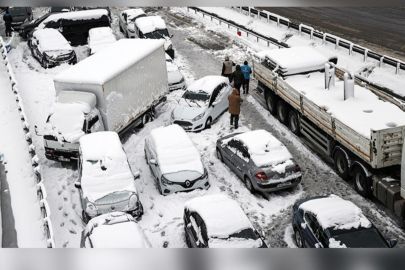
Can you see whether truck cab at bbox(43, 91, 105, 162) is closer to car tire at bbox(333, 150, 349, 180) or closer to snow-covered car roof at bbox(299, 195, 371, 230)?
car tire at bbox(333, 150, 349, 180)

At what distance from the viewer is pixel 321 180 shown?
15.8m

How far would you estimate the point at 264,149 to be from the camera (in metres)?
15.3

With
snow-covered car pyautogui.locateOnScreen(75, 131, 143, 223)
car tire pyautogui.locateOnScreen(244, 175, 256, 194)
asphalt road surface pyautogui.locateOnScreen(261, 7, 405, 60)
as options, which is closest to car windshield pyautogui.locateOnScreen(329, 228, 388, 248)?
car tire pyautogui.locateOnScreen(244, 175, 256, 194)

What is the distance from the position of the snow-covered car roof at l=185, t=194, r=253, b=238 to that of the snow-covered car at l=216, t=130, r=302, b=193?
92.7 inches

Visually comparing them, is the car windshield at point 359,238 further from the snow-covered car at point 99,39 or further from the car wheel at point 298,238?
the snow-covered car at point 99,39

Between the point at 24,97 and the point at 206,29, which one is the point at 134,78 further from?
the point at 206,29

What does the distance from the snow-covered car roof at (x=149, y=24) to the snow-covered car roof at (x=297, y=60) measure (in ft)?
33.6

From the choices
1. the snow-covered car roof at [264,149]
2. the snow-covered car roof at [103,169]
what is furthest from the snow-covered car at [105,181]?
the snow-covered car roof at [264,149]

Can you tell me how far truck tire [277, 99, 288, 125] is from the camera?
19.1 meters

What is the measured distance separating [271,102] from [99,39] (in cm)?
1236

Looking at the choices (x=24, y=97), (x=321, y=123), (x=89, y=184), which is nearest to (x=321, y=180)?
(x=321, y=123)

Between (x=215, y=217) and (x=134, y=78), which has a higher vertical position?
(x=134, y=78)

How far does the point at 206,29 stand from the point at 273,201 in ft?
72.5

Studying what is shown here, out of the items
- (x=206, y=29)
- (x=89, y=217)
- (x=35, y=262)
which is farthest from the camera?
(x=206, y=29)
